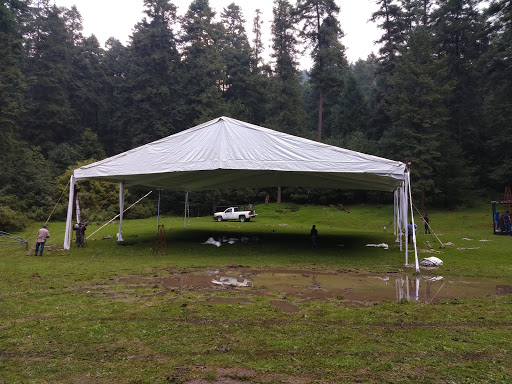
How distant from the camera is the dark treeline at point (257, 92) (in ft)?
107

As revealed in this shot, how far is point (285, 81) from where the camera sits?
1652 inches

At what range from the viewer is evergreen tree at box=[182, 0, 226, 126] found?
138 ft

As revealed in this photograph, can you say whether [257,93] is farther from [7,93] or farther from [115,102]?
[7,93]

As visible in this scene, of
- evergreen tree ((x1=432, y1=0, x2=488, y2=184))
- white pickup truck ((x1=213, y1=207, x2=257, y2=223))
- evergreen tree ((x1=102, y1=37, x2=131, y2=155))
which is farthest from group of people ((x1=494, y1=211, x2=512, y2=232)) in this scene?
evergreen tree ((x1=102, y1=37, x2=131, y2=155))

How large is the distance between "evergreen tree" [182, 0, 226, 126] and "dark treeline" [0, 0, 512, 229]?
0.58 ft

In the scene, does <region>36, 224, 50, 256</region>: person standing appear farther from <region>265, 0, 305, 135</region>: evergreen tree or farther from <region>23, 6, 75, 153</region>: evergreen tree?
<region>23, 6, 75, 153</region>: evergreen tree

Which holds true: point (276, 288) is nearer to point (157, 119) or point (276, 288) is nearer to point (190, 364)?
point (190, 364)

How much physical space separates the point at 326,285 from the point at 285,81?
119 ft

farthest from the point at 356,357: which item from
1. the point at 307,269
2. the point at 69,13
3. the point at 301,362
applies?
the point at 69,13

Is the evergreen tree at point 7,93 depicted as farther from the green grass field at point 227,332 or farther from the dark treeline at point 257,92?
the green grass field at point 227,332

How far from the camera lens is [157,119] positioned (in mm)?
44344

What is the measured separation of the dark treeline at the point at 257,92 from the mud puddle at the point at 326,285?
18067 mm

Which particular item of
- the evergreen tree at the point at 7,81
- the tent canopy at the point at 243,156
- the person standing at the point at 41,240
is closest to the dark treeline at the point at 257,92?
the evergreen tree at the point at 7,81

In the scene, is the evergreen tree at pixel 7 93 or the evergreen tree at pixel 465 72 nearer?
the evergreen tree at pixel 7 93
